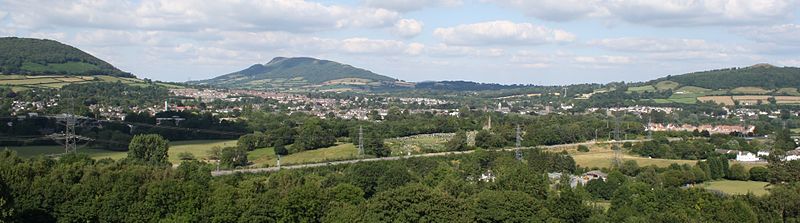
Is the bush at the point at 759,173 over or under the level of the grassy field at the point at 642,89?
under

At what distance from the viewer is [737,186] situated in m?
42.4

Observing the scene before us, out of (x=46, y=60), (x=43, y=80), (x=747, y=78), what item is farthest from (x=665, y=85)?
(x=46, y=60)

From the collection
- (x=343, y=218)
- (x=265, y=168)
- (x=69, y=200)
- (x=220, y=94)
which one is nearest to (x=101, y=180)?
(x=69, y=200)

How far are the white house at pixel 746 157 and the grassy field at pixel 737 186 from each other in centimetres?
1056

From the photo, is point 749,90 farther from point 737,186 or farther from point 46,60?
point 46,60

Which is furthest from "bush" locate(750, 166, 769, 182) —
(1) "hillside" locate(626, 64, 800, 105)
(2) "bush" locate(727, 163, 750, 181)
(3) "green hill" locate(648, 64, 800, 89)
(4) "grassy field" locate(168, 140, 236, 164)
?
(3) "green hill" locate(648, 64, 800, 89)

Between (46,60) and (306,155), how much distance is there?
78401mm

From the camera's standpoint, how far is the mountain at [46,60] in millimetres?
105188

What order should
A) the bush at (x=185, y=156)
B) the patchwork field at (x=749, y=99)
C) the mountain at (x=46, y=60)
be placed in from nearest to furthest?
the bush at (x=185, y=156) < the mountain at (x=46, y=60) < the patchwork field at (x=749, y=99)

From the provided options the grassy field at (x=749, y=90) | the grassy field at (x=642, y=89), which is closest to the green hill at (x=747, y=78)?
the grassy field at (x=749, y=90)

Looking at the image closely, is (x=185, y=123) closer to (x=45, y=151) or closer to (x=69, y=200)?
(x=45, y=151)

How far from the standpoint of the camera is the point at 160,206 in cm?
2639

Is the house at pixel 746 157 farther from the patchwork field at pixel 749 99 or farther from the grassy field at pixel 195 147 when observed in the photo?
the patchwork field at pixel 749 99

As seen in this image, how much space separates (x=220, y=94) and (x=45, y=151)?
8704cm
